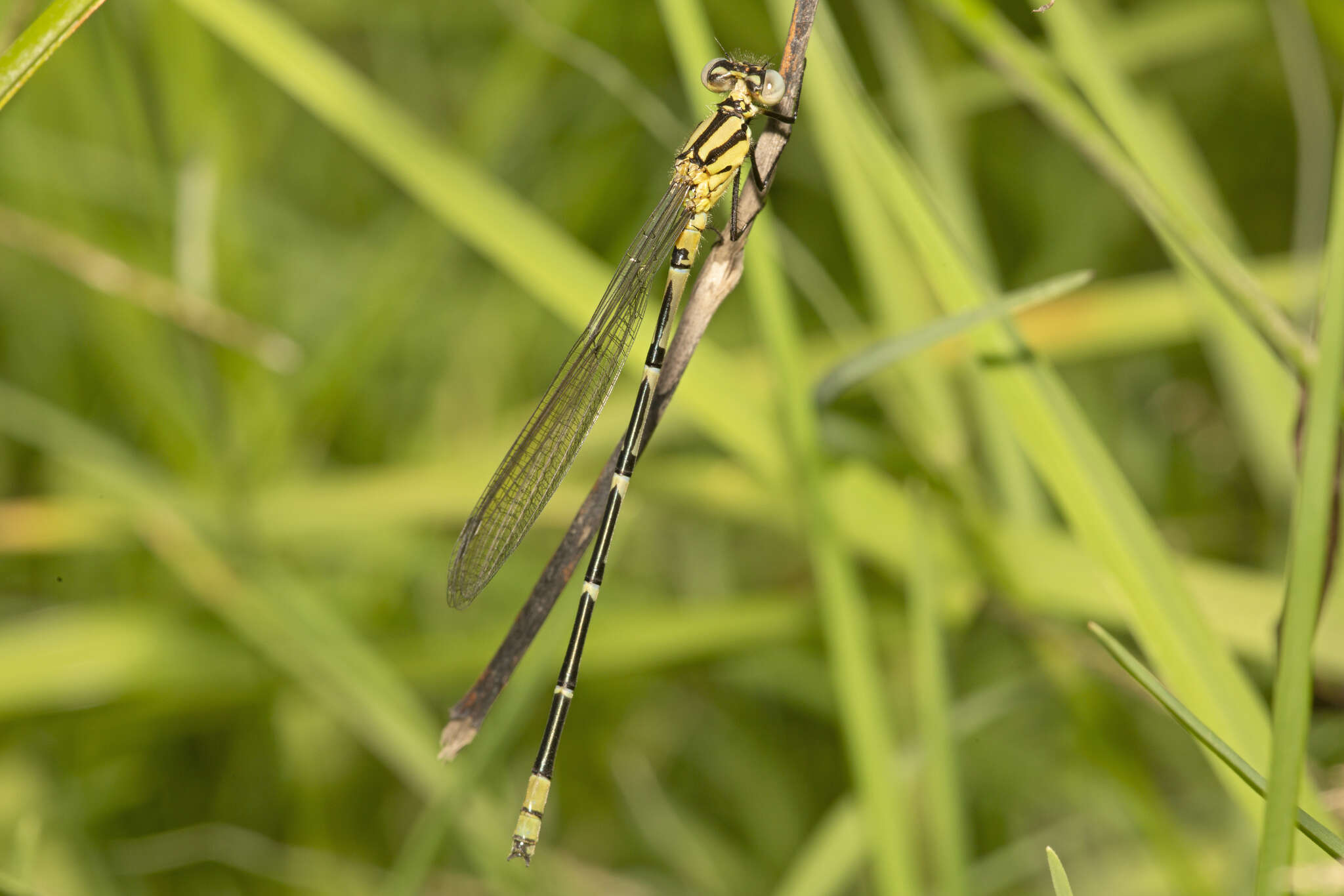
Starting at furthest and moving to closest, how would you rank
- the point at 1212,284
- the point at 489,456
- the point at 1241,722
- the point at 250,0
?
the point at 489,456 → the point at 250,0 → the point at 1212,284 → the point at 1241,722

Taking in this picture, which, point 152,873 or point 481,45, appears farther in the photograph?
point 481,45

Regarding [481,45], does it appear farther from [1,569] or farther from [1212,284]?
[1212,284]

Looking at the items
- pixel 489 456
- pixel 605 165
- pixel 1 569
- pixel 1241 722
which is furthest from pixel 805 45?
pixel 1 569

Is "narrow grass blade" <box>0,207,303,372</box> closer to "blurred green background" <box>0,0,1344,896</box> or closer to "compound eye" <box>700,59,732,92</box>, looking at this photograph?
"blurred green background" <box>0,0,1344,896</box>

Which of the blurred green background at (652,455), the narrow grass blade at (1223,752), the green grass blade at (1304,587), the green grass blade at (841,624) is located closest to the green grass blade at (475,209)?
the blurred green background at (652,455)

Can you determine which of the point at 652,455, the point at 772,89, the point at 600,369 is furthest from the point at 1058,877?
the point at 652,455

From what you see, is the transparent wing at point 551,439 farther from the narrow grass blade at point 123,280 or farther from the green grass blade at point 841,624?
Result: the narrow grass blade at point 123,280
